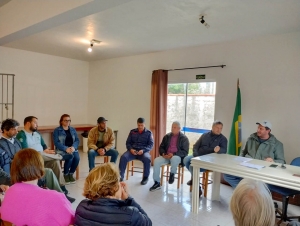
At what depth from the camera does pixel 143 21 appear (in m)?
3.15

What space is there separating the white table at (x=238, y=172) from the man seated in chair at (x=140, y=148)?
1184 mm

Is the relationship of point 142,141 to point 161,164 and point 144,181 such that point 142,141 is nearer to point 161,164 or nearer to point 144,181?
point 161,164

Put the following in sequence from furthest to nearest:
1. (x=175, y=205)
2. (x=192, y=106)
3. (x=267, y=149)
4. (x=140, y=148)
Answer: (x=192, y=106)
(x=140, y=148)
(x=267, y=149)
(x=175, y=205)

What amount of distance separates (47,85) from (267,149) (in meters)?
5.06

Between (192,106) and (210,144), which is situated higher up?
(192,106)

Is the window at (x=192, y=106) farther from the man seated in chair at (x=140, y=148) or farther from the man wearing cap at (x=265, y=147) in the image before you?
the man wearing cap at (x=265, y=147)

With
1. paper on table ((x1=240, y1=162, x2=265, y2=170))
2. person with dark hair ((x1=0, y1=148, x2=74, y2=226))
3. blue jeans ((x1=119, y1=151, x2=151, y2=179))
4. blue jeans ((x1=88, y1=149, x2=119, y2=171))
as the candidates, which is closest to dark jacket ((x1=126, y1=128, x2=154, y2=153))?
blue jeans ((x1=119, y1=151, x2=151, y2=179))

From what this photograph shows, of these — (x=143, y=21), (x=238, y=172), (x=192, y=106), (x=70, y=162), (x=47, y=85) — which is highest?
(x=143, y=21)

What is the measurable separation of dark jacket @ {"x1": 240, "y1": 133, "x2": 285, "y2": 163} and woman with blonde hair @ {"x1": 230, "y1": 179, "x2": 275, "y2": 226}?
2.44m

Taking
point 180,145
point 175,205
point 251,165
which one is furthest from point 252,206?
point 180,145

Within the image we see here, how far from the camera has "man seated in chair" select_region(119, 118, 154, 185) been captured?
398cm

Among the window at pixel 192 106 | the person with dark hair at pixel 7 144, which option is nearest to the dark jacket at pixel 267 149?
the window at pixel 192 106

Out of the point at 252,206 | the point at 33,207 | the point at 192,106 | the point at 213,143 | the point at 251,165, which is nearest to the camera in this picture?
the point at 252,206

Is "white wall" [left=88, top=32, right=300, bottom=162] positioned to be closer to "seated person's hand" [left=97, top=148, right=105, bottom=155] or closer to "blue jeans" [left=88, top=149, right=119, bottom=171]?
"blue jeans" [left=88, top=149, right=119, bottom=171]
